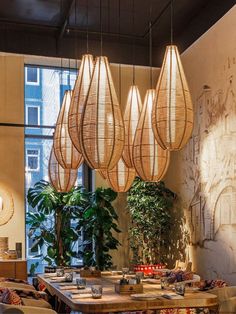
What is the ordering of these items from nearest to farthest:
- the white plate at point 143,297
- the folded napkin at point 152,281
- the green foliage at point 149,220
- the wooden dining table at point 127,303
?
the wooden dining table at point 127,303 → the white plate at point 143,297 → the folded napkin at point 152,281 → the green foliage at point 149,220

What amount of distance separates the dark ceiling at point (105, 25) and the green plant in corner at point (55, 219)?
2428 millimetres

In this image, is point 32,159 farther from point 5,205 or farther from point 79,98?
point 79,98

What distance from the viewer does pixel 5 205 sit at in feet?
27.7

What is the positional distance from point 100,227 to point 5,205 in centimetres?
161

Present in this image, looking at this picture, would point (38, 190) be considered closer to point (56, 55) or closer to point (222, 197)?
point (56, 55)

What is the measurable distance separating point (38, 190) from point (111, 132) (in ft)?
15.4

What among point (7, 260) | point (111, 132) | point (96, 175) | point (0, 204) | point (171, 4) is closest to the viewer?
point (111, 132)

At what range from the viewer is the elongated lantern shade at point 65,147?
547 cm

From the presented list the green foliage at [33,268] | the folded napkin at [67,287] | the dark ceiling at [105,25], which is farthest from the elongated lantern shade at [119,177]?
the green foliage at [33,268]

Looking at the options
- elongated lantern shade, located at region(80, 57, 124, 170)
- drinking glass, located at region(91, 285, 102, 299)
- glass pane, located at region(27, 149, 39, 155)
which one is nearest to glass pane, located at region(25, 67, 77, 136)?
glass pane, located at region(27, 149, 39, 155)

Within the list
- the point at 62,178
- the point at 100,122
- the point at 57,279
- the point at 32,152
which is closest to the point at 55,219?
the point at 32,152

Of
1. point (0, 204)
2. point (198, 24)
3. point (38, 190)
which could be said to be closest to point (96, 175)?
point (38, 190)

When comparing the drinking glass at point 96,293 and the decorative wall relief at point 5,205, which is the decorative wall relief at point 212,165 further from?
the drinking glass at point 96,293

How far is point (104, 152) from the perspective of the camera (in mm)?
4270
